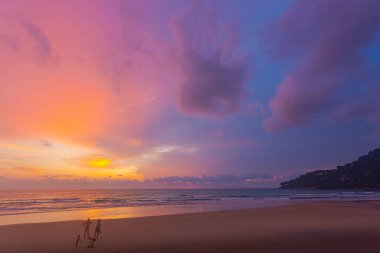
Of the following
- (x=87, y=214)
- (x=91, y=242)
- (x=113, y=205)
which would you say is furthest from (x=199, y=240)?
(x=113, y=205)

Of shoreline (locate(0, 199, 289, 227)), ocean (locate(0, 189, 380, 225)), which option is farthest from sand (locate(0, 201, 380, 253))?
ocean (locate(0, 189, 380, 225))

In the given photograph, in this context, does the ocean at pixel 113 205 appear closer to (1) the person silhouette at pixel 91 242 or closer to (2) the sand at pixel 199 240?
(2) the sand at pixel 199 240

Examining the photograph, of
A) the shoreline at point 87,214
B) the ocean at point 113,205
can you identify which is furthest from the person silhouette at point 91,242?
the ocean at point 113,205

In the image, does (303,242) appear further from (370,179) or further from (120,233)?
(370,179)

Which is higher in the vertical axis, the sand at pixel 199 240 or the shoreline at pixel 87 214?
the shoreline at pixel 87 214

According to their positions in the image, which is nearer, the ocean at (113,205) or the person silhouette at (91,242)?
the person silhouette at (91,242)

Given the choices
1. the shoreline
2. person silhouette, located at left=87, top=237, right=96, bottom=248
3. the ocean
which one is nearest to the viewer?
person silhouette, located at left=87, top=237, right=96, bottom=248

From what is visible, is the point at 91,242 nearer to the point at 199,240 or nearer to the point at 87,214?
the point at 199,240

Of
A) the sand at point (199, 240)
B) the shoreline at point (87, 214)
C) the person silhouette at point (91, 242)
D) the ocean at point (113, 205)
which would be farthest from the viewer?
the ocean at point (113, 205)

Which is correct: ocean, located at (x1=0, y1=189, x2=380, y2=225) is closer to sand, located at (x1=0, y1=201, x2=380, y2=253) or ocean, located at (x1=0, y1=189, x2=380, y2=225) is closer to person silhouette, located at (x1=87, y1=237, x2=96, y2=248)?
sand, located at (x1=0, y1=201, x2=380, y2=253)

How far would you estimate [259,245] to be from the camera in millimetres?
15727

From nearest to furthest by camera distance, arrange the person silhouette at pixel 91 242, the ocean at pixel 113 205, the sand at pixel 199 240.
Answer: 1. the sand at pixel 199 240
2. the person silhouette at pixel 91 242
3. the ocean at pixel 113 205

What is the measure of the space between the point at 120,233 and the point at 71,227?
5.24m

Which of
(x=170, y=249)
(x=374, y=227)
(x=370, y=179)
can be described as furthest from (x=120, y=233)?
(x=370, y=179)
